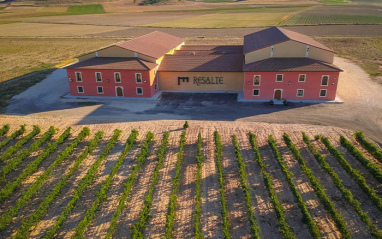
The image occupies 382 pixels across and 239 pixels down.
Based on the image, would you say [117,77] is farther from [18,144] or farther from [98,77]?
[18,144]

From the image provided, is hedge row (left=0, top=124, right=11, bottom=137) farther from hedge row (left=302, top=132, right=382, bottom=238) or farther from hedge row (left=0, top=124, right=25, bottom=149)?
hedge row (left=302, top=132, right=382, bottom=238)

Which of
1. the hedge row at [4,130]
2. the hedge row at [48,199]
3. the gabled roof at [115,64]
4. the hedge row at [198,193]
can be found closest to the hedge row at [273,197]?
the hedge row at [198,193]

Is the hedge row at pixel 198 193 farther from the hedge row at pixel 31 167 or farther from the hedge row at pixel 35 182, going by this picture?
the hedge row at pixel 31 167

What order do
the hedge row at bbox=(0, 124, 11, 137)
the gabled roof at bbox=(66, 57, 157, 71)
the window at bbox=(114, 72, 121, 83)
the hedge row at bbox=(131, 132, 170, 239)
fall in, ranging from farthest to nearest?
the window at bbox=(114, 72, 121, 83) < the gabled roof at bbox=(66, 57, 157, 71) < the hedge row at bbox=(0, 124, 11, 137) < the hedge row at bbox=(131, 132, 170, 239)

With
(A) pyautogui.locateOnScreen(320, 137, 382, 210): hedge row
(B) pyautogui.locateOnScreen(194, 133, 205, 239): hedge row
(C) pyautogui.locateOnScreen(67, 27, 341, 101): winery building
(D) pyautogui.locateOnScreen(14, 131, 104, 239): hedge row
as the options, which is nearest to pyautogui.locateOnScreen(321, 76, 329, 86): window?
(C) pyautogui.locateOnScreen(67, 27, 341, 101): winery building

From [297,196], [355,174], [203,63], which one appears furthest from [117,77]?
[355,174]
